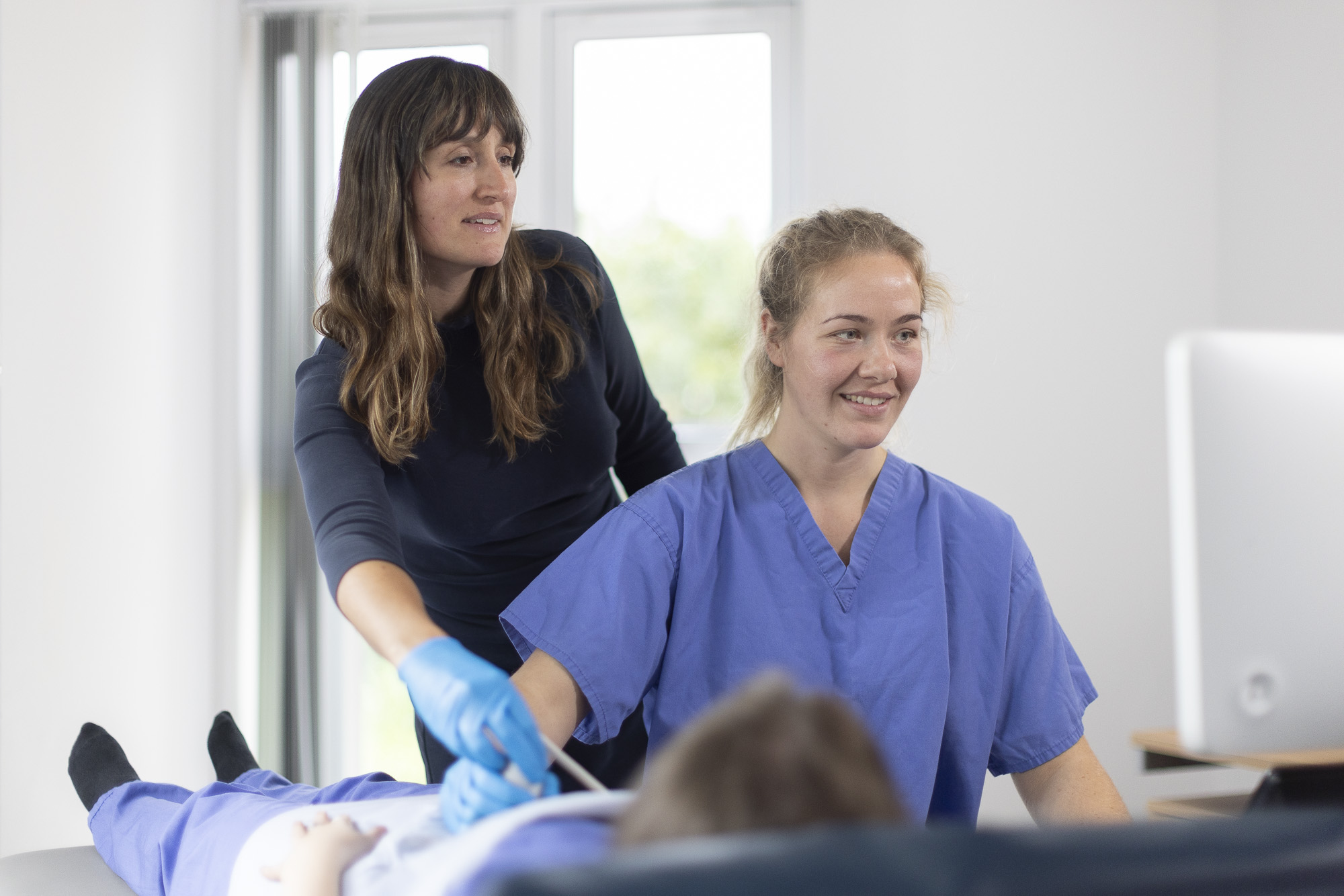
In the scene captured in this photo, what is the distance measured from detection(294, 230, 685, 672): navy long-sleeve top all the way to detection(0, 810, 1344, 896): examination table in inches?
34.4

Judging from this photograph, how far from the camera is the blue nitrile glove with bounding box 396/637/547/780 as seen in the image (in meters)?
0.82

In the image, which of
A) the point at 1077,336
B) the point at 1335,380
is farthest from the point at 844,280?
the point at 1077,336

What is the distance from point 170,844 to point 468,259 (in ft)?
2.55

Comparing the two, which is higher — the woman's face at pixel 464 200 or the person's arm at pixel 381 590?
the woman's face at pixel 464 200

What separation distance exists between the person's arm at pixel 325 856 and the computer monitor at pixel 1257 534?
68 cm

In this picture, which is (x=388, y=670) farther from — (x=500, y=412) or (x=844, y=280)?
(x=844, y=280)

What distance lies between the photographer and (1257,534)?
24.3 inches

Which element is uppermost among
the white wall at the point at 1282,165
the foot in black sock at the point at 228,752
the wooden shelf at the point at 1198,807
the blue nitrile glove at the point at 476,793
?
the white wall at the point at 1282,165

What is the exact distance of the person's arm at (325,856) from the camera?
887 millimetres

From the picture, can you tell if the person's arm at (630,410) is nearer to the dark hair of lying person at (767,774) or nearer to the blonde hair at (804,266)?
the blonde hair at (804,266)

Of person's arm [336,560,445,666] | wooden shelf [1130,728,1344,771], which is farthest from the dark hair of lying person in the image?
wooden shelf [1130,728,1344,771]

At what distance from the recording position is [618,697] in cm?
107

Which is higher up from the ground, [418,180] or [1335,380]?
[418,180]

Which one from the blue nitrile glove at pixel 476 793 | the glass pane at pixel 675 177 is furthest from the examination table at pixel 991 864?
the glass pane at pixel 675 177
